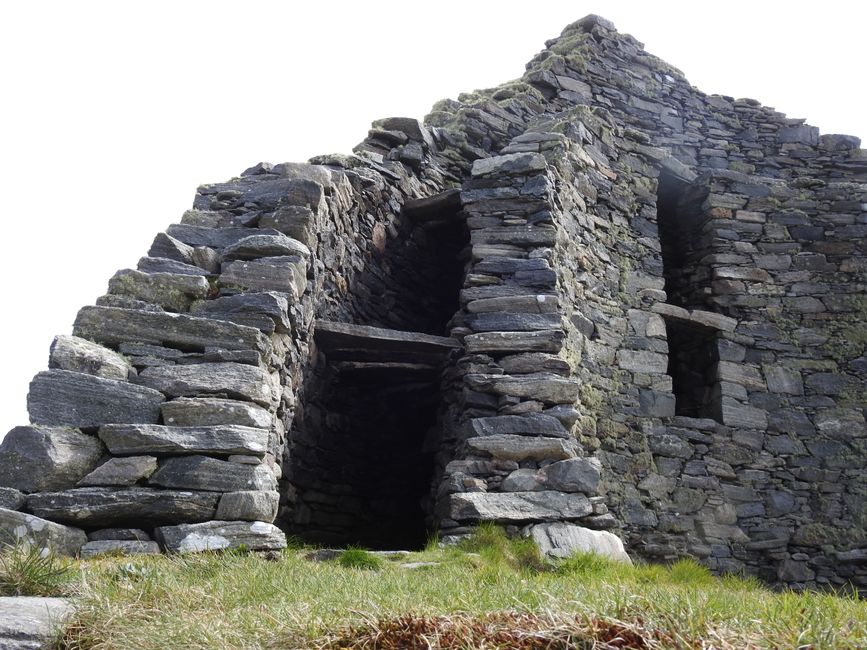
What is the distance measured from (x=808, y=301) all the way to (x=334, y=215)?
5.95 metres

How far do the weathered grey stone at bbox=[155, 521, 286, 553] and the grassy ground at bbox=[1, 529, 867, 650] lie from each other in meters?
0.23

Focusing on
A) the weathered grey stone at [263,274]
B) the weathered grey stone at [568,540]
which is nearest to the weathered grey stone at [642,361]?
the weathered grey stone at [568,540]

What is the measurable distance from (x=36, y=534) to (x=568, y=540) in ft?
11.8

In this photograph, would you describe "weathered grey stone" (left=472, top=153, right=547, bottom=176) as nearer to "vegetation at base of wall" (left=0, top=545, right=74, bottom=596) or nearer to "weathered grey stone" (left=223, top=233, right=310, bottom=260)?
"weathered grey stone" (left=223, top=233, right=310, bottom=260)

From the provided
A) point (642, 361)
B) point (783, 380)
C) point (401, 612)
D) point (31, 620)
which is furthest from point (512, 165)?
point (31, 620)

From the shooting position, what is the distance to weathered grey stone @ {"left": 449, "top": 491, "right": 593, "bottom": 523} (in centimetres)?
614

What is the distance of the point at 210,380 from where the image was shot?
5.47 m

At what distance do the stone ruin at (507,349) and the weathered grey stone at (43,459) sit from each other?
13 mm

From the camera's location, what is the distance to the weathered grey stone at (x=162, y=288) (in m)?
6.03

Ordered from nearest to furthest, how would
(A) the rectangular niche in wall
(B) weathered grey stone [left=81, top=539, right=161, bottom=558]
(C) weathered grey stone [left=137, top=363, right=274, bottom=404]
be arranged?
(B) weathered grey stone [left=81, top=539, right=161, bottom=558], (C) weathered grey stone [left=137, top=363, right=274, bottom=404], (A) the rectangular niche in wall

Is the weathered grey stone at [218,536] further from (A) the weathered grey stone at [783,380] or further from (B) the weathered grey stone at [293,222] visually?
(A) the weathered grey stone at [783,380]

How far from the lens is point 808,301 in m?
9.88

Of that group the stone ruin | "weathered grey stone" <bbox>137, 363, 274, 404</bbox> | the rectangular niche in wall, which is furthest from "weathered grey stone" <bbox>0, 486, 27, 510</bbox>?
the rectangular niche in wall

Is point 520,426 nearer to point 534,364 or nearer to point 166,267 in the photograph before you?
point 534,364
